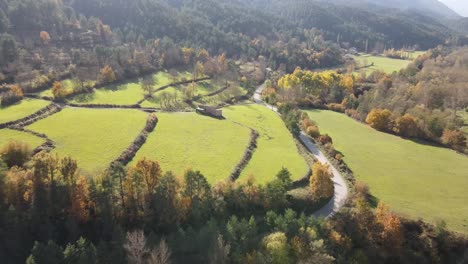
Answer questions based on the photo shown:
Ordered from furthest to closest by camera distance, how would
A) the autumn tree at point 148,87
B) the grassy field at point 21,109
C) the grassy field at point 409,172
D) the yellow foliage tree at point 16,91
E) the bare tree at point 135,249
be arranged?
the autumn tree at point 148,87 < the yellow foliage tree at point 16,91 < the grassy field at point 21,109 < the grassy field at point 409,172 < the bare tree at point 135,249

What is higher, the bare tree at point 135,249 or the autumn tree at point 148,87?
the bare tree at point 135,249

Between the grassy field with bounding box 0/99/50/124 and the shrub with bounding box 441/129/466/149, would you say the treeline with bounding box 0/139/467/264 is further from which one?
the shrub with bounding box 441/129/466/149

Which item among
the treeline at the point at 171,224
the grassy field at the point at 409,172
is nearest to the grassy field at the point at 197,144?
the treeline at the point at 171,224

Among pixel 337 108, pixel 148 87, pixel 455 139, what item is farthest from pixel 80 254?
pixel 337 108

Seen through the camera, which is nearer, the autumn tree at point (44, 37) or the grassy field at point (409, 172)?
the grassy field at point (409, 172)

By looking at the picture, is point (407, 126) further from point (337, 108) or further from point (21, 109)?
point (21, 109)

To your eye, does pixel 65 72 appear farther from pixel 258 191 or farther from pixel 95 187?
pixel 258 191

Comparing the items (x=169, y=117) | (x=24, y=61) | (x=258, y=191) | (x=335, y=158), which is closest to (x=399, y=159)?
(x=335, y=158)

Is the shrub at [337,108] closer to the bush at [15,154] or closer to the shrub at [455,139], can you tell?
the shrub at [455,139]
